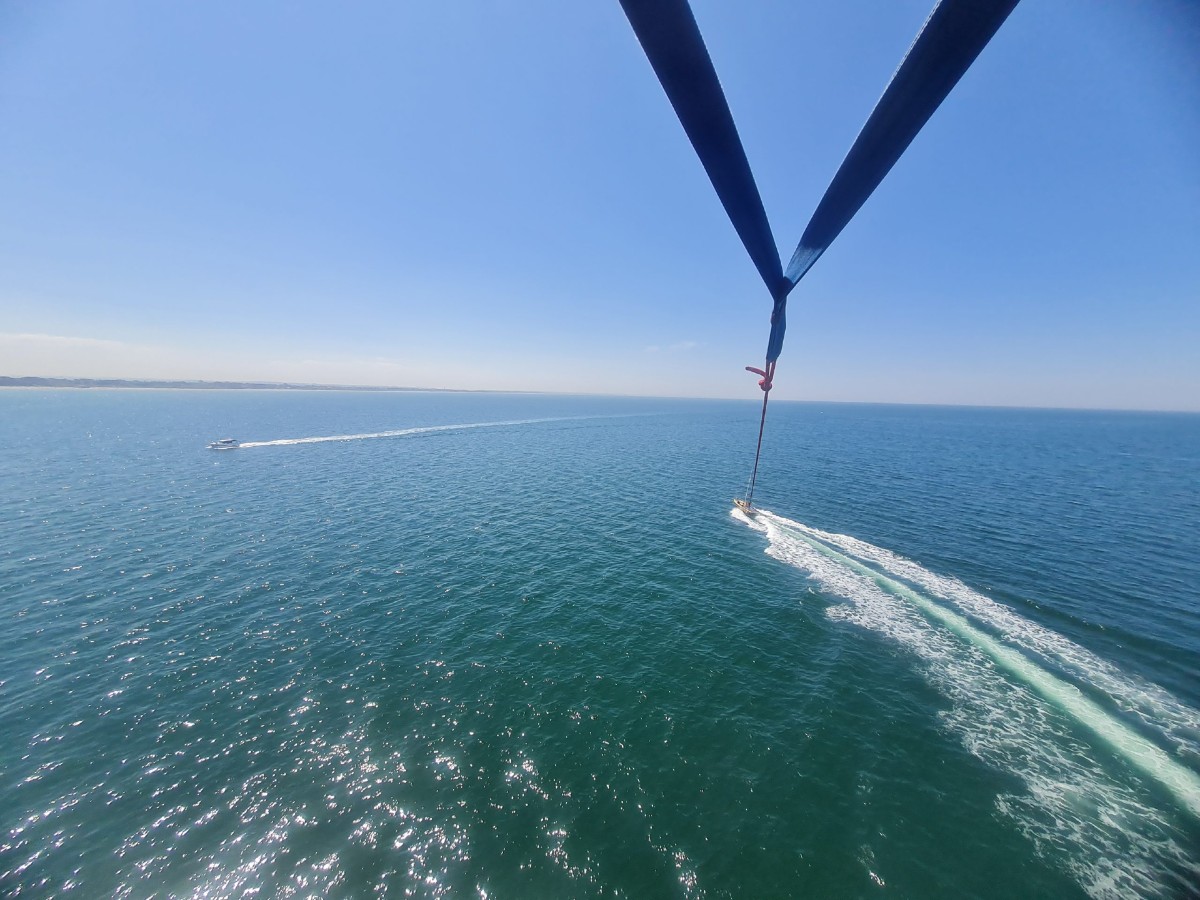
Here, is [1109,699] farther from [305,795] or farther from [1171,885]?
[305,795]

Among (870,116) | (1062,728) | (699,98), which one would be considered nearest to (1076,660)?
(1062,728)

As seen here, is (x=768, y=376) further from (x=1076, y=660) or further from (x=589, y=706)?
(x=1076, y=660)

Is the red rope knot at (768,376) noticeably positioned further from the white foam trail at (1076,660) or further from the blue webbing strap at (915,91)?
the white foam trail at (1076,660)

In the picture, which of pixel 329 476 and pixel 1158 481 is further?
pixel 1158 481

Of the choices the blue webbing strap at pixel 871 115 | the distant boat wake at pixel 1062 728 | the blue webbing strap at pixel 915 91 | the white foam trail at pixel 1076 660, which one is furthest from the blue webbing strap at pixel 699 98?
the white foam trail at pixel 1076 660

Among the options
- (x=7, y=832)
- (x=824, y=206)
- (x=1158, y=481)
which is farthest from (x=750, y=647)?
(x=1158, y=481)
